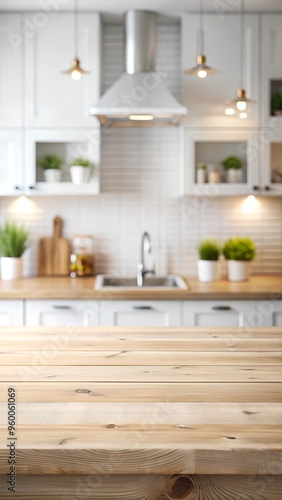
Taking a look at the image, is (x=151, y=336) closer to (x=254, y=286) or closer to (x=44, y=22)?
(x=254, y=286)

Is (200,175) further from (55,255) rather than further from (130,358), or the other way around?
(130,358)

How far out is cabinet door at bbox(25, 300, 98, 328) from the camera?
358cm

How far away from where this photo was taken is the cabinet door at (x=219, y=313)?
3.58 meters

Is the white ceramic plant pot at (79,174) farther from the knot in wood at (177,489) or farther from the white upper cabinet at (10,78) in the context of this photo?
the knot in wood at (177,489)

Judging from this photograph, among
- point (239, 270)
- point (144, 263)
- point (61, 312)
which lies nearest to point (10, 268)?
point (61, 312)

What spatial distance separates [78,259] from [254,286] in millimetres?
1199

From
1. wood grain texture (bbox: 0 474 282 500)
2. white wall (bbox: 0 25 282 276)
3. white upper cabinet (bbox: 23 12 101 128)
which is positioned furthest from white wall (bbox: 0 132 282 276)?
wood grain texture (bbox: 0 474 282 500)

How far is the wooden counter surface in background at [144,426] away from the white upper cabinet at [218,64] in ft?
8.42

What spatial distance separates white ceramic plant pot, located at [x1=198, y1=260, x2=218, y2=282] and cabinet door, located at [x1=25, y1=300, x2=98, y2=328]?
0.80 metres

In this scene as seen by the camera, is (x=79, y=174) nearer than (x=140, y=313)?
No

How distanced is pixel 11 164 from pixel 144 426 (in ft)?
10.0

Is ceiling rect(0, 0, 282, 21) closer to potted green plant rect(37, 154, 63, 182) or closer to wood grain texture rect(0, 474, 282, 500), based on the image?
potted green plant rect(37, 154, 63, 182)

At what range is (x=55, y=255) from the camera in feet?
14.1

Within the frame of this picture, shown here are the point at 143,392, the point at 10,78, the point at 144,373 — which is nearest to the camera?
the point at 143,392
